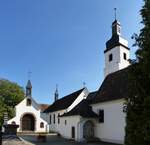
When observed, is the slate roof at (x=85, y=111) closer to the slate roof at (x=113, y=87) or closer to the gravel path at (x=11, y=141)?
the slate roof at (x=113, y=87)

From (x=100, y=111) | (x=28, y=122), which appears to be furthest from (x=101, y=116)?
(x=28, y=122)

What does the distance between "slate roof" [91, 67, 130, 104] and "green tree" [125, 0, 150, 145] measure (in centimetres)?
1638

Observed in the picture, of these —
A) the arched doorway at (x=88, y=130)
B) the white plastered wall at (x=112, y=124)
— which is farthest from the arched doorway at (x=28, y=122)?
the white plastered wall at (x=112, y=124)

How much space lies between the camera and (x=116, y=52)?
4288cm

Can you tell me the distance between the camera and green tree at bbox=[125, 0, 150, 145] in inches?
477

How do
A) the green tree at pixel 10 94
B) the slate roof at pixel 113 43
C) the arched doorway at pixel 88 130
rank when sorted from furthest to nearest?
the green tree at pixel 10 94 → the slate roof at pixel 113 43 → the arched doorway at pixel 88 130

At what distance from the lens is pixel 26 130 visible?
51.8 meters

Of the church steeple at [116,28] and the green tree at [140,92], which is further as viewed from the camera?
the church steeple at [116,28]

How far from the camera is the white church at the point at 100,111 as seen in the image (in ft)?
101

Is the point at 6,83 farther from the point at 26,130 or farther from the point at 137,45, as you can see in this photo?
the point at 137,45

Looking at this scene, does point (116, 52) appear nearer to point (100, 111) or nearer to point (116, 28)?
point (116, 28)

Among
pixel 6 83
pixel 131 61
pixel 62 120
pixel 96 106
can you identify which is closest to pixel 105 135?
pixel 96 106

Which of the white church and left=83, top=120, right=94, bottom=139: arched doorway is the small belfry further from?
left=83, top=120, right=94, bottom=139: arched doorway

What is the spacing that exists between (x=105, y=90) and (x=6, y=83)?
31557 mm
